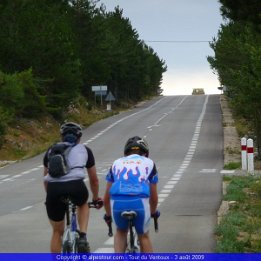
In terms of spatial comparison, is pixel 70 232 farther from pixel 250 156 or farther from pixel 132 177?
pixel 250 156

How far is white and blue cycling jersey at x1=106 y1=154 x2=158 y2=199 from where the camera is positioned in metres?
7.55

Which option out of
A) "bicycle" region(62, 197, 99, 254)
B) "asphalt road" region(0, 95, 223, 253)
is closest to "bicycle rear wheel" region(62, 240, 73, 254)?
"bicycle" region(62, 197, 99, 254)

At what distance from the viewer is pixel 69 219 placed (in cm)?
836

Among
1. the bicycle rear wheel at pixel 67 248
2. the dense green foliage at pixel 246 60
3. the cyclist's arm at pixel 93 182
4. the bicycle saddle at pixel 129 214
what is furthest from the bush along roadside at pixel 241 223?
the dense green foliage at pixel 246 60

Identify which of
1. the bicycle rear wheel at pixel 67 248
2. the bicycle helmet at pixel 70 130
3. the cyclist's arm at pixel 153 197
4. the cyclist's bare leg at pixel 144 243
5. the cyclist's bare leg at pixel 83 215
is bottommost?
the bicycle rear wheel at pixel 67 248

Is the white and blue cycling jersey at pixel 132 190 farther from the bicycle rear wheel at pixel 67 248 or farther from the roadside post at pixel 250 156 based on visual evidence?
the roadside post at pixel 250 156

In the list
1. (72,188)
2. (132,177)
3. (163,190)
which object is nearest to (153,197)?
(132,177)

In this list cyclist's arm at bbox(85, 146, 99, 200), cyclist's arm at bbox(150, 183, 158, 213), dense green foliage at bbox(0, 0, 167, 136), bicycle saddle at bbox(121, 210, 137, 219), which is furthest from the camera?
dense green foliage at bbox(0, 0, 167, 136)

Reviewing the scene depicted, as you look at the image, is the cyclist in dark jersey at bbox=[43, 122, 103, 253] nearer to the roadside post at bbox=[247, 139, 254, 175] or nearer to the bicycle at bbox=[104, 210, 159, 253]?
the bicycle at bbox=[104, 210, 159, 253]

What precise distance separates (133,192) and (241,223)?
591 cm

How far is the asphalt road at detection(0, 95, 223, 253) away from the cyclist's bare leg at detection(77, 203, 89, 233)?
2616 millimetres

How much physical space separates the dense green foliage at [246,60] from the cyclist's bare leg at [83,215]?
979cm

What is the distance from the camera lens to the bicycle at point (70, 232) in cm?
820

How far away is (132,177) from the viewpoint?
25.1 feet
